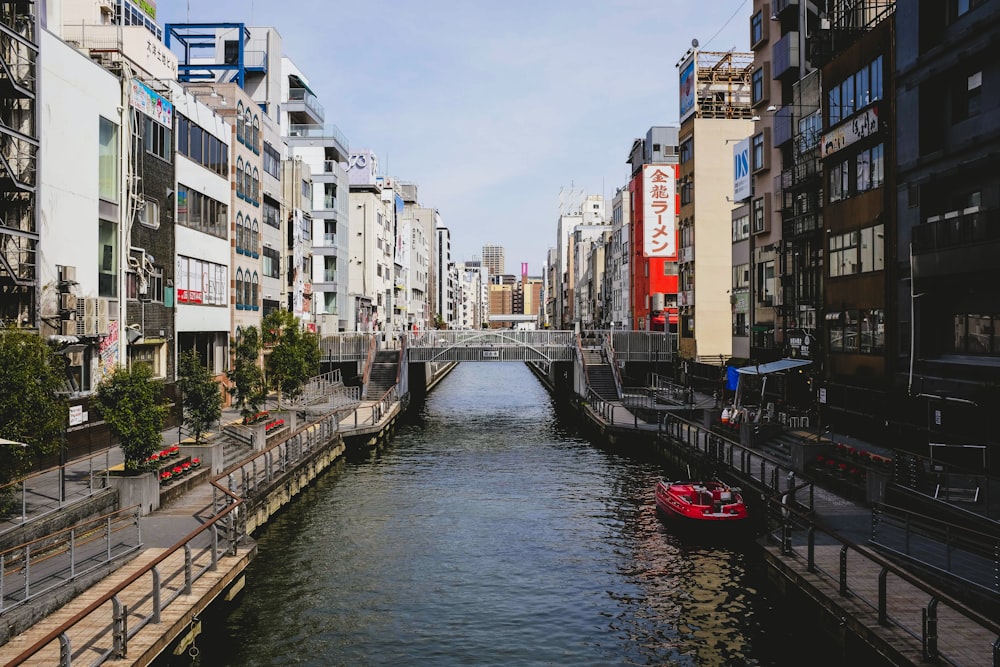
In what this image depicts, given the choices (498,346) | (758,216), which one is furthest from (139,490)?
(758,216)

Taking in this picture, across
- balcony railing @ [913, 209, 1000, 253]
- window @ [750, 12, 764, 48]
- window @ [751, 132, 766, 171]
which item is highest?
window @ [750, 12, 764, 48]

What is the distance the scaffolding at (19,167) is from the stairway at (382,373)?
3689cm

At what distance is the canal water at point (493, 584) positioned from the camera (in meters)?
19.9

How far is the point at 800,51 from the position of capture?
170ft

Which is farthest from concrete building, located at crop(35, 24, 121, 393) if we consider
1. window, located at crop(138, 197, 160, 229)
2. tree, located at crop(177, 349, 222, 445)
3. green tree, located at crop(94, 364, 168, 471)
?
green tree, located at crop(94, 364, 168, 471)

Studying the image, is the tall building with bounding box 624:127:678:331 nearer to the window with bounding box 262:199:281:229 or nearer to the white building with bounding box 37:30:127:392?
the window with bounding box 262:199:281:229

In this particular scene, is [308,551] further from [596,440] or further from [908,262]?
[596,440]

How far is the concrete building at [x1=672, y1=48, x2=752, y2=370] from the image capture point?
3076 inches

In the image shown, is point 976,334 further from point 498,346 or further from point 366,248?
point 366,248

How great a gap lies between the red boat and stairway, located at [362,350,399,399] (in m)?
38.6

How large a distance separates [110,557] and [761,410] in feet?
119

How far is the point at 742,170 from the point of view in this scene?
207ft

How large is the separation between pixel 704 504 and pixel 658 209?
222 ft

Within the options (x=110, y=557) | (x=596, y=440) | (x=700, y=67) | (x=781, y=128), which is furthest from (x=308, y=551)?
(x=700, y=67)
